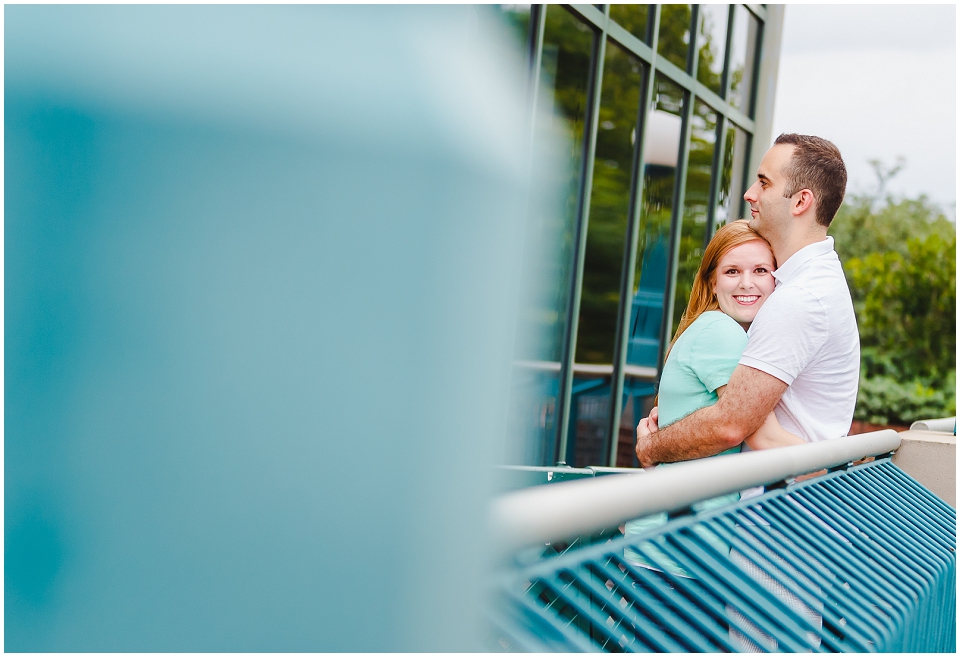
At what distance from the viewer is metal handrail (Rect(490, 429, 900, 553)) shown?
83 cm

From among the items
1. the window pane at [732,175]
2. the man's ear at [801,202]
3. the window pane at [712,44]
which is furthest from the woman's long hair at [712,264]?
the window pane at [732,175]

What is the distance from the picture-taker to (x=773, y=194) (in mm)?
2555

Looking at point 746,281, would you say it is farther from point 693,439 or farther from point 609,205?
point 609,205

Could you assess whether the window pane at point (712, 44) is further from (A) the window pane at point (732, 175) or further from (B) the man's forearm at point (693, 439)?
(B) the man's forearm at point (693, 439)

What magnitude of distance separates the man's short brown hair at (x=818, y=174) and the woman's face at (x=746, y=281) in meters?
0.19

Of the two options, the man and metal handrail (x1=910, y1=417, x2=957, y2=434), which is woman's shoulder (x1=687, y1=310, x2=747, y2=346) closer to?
the man

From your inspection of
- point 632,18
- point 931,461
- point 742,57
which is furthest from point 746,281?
point 742,57

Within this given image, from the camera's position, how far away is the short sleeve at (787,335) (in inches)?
87.7

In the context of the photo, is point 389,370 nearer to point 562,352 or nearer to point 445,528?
point 445,528

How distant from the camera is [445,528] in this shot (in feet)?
1.90

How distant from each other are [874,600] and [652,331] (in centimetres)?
815

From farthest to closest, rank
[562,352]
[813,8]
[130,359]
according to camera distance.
A: [813,8] < [562,352] < [130,359]

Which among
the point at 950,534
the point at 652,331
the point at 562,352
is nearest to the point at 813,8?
the point at 652,331

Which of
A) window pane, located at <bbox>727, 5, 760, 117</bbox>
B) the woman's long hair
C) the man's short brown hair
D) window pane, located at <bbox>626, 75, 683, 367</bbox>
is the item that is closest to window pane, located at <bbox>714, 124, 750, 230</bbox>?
window pane, located at <bbox>727, 5, 760, 117</bbox>
